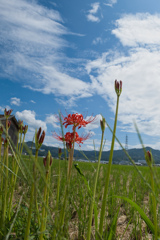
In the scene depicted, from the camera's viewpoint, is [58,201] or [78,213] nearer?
[58,201]

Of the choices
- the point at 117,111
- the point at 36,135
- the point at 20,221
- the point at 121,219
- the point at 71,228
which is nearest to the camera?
the point at 36,135

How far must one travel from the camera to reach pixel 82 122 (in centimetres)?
178

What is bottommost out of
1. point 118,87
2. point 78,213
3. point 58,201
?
point 78,213

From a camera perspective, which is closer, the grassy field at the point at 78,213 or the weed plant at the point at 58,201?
the weed plant at the point at 58,201

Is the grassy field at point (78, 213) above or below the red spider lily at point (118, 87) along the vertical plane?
below

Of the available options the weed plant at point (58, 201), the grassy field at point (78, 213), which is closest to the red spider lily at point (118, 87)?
the weed plant at point (58, 201)

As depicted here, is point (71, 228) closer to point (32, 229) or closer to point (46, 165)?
point (32, 229)

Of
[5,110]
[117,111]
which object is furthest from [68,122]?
[5,110]

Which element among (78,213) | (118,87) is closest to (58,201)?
(78,213)

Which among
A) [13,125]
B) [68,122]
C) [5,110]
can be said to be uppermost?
[13,125]

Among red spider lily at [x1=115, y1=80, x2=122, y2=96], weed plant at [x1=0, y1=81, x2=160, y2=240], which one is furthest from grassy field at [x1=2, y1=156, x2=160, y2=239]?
red spider lily at [x1=115, y1=80, x2=122, y2=96]

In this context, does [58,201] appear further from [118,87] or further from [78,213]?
[118,87]

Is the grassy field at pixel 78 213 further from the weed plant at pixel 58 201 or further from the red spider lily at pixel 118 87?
the red spider lily at pixel 118 87

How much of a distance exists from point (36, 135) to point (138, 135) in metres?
0.49
